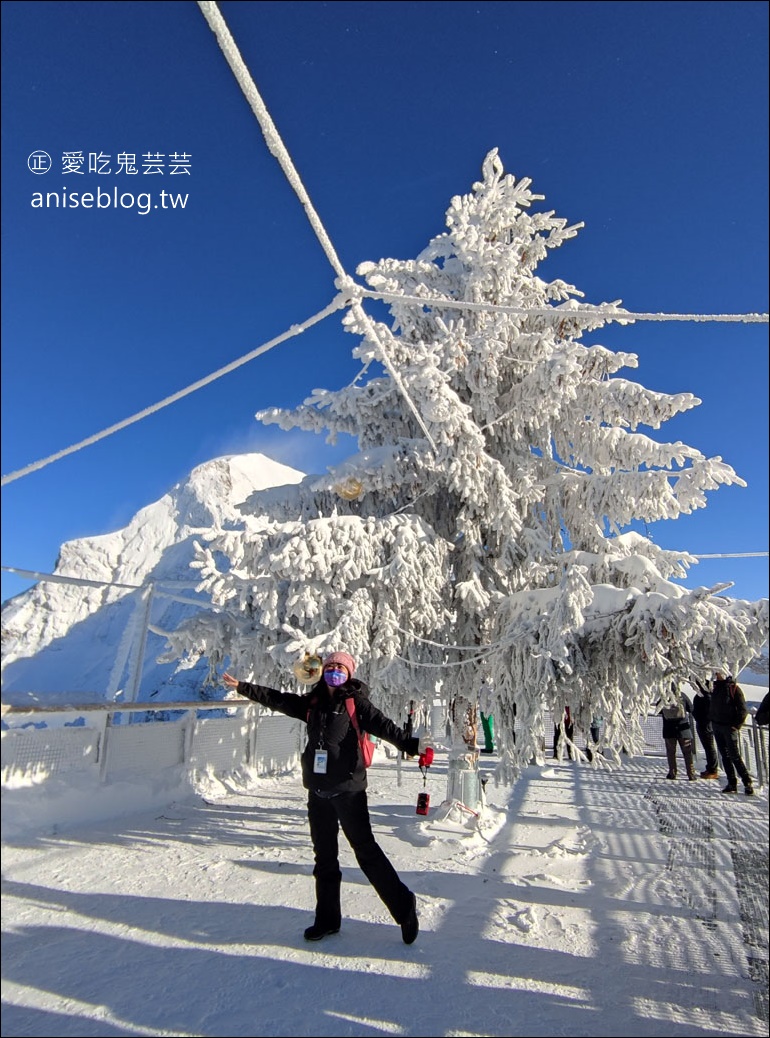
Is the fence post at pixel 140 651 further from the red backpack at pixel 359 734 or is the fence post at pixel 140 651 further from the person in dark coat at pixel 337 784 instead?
the red backpack at pixel 359 734

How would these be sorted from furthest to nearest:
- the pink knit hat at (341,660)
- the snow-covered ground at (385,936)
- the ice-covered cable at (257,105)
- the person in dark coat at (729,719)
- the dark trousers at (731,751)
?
the dark trousers at (731,751)
the person in dark coat at (729,719)
the pink knit hat at (341,660)
the ice-covered cable at (257,105)
the snow-covered ground at (385,936)

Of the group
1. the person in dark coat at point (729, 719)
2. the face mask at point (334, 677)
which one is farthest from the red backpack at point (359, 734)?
the person in dark coat at point (729, 719)

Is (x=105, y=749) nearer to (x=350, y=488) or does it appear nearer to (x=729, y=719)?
(x=350, y=488)

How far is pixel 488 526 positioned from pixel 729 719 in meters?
4.72

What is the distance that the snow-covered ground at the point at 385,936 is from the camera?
2.02m

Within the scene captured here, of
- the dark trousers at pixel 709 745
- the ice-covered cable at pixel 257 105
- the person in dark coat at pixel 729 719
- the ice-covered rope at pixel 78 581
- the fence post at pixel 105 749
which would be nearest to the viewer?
the ice-covered cable at pixel 257 105

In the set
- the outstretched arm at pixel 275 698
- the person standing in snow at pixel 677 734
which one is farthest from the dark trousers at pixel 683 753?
the outstretched arm at pixel 275 698

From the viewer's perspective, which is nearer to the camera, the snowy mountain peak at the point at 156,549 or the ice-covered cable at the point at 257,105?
the ice-covered cable at the point at 257,105

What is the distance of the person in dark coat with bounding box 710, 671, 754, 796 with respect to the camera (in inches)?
330

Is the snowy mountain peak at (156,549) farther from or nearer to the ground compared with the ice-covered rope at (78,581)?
farther from the ground

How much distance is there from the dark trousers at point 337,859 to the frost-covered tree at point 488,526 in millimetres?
2372

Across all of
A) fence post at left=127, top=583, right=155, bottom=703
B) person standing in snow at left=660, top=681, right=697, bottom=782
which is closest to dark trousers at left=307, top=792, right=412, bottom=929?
fence post at left=127, top=583, right=155, bottom=703

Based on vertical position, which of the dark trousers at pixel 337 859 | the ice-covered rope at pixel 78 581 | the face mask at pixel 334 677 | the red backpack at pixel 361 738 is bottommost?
the dark trousers at pixel 337 859

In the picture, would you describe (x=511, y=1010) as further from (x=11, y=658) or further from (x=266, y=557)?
(x=266, y=557)
